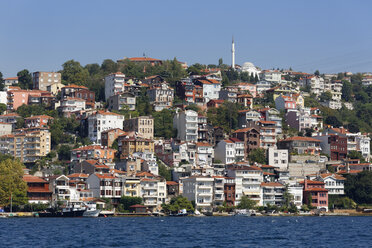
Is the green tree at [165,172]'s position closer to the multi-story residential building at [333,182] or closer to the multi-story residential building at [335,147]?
the multi-story residential building at [333,182]

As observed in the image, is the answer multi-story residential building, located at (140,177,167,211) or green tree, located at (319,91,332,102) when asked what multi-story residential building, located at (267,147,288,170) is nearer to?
multi-story residential building, located at (140,177,167,211)

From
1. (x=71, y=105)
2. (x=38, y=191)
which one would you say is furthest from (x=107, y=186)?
(x=71, y=105)

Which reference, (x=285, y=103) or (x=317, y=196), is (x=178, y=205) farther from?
(x=285, y=103)

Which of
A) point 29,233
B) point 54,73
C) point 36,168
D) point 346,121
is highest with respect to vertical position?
point 54,73

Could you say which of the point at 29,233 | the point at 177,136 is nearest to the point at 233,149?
the point at 177,136

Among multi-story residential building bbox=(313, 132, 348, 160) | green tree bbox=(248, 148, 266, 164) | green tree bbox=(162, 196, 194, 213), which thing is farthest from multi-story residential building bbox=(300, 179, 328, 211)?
green tree bbox=(162, 196, 194, 213)

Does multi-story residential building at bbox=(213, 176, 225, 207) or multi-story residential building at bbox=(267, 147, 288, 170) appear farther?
multi-story residential building at bbox=(267, 147, 288, 170)

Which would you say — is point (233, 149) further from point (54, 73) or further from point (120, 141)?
point (54, 73)
